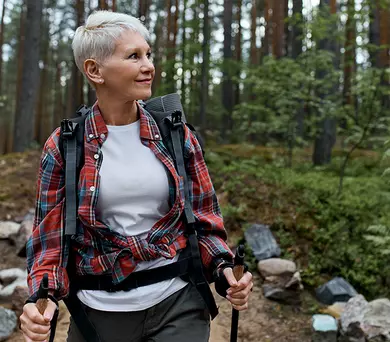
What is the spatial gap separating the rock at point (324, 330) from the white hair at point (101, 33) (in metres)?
3.84

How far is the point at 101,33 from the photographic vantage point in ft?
6.11

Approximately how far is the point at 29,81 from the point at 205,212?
12865mm

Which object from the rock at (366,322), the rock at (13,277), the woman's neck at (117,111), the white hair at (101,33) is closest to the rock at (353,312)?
the rock at (366,322)

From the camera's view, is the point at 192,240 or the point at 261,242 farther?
the point at 261,242

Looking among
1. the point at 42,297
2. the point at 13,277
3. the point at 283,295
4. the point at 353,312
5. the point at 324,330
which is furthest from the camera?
the point at 13,277

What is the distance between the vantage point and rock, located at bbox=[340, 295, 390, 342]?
165 inches

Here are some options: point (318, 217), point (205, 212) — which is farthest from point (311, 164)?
point (205, 212)

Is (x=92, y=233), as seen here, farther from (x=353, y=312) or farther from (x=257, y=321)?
(x=257, y=321)

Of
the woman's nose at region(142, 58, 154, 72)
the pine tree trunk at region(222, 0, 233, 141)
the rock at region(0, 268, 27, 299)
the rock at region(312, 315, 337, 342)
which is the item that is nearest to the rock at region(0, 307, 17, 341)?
the rock at region(0, 268, 27, 299)

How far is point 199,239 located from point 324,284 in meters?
4.30

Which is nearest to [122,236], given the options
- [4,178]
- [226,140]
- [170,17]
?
[4,178]

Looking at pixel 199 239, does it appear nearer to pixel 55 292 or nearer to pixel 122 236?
pixel 122 236

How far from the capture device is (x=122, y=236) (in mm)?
1812

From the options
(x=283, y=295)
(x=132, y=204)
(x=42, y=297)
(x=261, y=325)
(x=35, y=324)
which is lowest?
(x=261, y=325)
